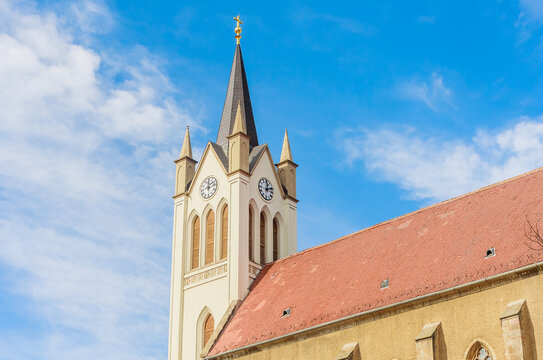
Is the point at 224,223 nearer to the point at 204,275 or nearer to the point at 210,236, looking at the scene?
the point at 210,236

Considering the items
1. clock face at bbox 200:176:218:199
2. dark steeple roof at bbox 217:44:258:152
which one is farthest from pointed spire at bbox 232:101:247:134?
clock face at bbox 200:176:218:199

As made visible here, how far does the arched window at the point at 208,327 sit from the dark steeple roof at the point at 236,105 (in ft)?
27.9

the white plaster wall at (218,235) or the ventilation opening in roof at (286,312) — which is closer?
the ventilation opening in roof at (286,312)

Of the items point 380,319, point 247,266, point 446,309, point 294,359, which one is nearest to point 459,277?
point 446,309

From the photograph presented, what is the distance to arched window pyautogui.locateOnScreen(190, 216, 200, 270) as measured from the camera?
37656 mm

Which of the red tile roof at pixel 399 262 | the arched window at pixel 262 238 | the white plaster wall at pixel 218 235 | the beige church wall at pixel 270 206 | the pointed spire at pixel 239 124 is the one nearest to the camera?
the red tile roof at pixel 399 262

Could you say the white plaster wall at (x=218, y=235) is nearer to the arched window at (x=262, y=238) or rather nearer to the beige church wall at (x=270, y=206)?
the beige church wall at (x=270, y=206)

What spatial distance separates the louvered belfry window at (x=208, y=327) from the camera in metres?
35.1

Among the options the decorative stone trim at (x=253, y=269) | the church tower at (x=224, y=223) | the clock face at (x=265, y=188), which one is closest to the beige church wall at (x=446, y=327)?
the church tower at (x=224, y=223)

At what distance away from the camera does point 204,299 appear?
36.0 metres

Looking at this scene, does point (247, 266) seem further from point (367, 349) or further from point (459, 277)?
point (459, 277)

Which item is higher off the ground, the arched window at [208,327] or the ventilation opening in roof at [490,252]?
the arched window at [208,327]

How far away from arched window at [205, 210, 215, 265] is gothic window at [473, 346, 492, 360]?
643 inches

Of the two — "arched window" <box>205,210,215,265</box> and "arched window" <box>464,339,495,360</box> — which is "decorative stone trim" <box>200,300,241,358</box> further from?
"arched window" <box>464,339,495,360</box>
